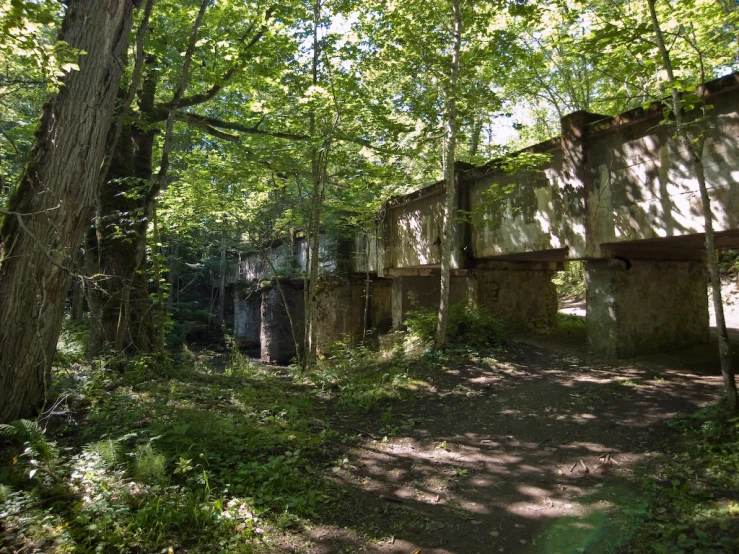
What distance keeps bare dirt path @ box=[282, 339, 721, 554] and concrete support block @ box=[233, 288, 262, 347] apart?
556 inches

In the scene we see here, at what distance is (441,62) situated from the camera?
7.89m

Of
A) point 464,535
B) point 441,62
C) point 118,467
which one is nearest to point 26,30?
point 118,467

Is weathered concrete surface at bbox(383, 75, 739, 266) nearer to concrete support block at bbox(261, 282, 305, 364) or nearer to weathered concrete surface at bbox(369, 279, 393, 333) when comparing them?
weathered concrete surface at bbox(369, 279, 393, 333)

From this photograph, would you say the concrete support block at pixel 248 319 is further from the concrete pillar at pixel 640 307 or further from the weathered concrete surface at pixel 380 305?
the concrete pillar at pixel 640 307

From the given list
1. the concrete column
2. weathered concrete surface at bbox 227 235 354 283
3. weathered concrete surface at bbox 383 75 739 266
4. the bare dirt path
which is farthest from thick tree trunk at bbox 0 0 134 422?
the concrete column

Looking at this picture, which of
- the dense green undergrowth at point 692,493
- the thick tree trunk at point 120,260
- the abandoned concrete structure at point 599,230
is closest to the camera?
the dense green undergrowth at point 692,493

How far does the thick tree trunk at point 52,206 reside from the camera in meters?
4.30

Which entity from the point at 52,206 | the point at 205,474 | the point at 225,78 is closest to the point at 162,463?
the point at 205,474

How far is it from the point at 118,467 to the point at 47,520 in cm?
71

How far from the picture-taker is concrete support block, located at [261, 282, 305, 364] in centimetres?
1598

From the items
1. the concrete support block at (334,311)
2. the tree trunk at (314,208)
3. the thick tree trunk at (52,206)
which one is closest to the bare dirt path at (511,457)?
the thick tree trunk at (52,206)

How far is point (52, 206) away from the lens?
172 inches

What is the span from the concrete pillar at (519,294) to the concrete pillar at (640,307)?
235 cm

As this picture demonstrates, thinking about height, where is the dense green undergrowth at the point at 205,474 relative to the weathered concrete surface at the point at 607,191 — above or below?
below
